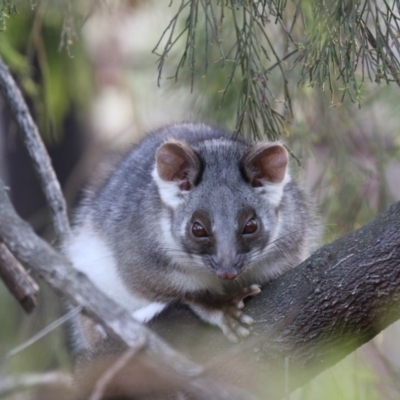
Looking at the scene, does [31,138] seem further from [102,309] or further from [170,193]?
[102,309]

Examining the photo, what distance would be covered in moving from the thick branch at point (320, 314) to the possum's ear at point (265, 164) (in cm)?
62

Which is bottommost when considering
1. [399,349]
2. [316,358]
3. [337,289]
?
[399,349]

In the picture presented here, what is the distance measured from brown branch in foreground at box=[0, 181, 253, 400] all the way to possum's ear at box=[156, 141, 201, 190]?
909 mm

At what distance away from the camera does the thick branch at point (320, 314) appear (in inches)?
129

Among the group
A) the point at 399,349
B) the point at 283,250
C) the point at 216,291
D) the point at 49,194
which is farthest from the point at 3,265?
the point at 399,349

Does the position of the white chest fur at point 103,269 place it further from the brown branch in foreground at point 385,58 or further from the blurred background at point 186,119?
the brown branch in foreground at point 385,58

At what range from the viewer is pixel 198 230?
395 centimetres

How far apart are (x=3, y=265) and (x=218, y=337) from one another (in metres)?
1.18

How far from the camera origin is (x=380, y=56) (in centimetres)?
338

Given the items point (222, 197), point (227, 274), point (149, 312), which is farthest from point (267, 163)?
point (149, 312)

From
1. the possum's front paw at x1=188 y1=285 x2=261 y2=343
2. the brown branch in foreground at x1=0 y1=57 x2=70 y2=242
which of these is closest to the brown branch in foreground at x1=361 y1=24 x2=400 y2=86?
the possum's front paw at x1=188 y1=285 x2=261 y2=343

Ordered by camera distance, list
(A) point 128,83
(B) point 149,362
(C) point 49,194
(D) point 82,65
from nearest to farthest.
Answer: (B) point 149,362 → (C) point 49,194 → (D) point 82,65 → (A) point 128,83

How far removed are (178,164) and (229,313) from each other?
31.1 inches

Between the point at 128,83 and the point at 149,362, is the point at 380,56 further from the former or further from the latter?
the point at 128,83
